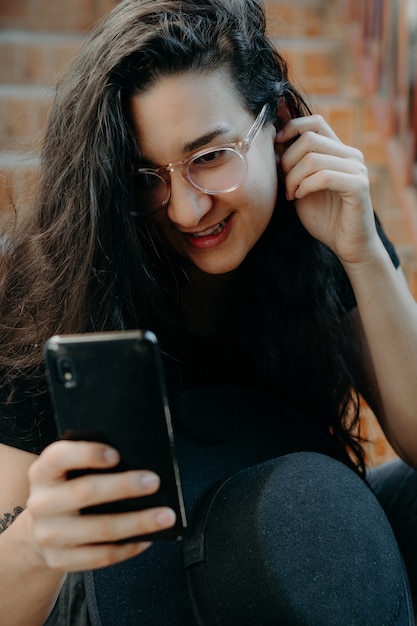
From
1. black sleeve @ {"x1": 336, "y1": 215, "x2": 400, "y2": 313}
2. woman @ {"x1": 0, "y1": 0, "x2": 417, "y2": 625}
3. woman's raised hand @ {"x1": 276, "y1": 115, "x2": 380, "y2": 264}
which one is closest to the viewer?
woman @ {"x1": 0, "y1": 0, "x2": 417, "y2": 625}

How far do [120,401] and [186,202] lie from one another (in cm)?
39

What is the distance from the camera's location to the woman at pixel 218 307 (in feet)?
3.11

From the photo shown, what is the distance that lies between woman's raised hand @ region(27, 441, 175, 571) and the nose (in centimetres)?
40

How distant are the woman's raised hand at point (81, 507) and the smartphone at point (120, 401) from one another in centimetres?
2

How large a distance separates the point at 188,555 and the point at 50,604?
0.56 feet

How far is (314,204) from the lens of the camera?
1.22 meters

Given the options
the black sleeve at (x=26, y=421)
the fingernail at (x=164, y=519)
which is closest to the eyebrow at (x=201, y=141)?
the black sleeve at (x=26, y=421)

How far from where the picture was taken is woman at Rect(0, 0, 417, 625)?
0.95m

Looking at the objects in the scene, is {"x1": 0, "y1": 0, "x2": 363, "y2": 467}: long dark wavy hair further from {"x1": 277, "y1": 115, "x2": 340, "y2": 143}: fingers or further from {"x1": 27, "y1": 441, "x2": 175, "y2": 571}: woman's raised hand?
{"x1": 27, "y1": 441, "x2": 175, "y2": 571}: woman's raised hand

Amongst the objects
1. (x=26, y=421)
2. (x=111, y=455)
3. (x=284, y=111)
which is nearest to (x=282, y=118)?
(x=284, y=111)

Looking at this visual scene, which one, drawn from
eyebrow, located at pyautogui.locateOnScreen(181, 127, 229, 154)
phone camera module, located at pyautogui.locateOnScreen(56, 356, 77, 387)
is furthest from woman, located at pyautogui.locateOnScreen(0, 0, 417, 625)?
phone camera module, located at pyautogui.locateOnScreen(56, 356, 77, 387)

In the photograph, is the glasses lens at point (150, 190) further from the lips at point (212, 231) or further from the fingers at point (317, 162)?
the fingers at point (317, 162)

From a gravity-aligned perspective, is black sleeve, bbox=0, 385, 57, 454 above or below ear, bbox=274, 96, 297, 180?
below

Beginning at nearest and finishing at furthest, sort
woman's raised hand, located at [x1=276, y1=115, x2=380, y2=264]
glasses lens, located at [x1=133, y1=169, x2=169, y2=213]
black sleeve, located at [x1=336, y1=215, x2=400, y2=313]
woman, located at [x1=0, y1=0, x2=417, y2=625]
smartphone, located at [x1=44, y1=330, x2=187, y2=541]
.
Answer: smartphone, located at [x1=44, y1=330, x2=187, y2=541]
woman, located at [x1=0, y1=0, x2=417, y2=625]
glasses lens, located at [x1=133, y1=169, x2=169, y2=213]
woman's raised hand, located at [x1=276, y1=115, x2=380, y2=264]
black sleeve, located at [x1=336, y1=215, x2=400, y2=313]
